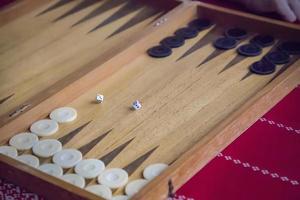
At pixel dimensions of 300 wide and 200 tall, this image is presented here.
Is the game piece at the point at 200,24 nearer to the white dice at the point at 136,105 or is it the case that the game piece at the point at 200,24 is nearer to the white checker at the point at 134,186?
the white dice at the point at 136,105

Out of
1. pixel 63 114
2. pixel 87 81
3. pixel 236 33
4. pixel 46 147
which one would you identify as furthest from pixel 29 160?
pixel 236 33

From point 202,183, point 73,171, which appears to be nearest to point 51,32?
point 73,171

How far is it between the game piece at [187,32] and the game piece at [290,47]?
20 cm

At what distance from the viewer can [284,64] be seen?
1.23 meters

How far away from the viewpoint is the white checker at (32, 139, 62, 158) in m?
1.02

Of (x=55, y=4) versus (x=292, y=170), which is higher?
(x=55, y=4)

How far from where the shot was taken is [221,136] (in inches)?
39.4

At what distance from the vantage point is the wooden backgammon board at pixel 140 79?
100 centimetres

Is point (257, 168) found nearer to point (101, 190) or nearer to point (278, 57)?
point (101, 190)

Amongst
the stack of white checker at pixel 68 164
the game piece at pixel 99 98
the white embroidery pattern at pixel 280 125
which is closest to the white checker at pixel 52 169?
the stack of white checker at pixel 68 164

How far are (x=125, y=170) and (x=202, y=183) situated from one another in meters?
0.13

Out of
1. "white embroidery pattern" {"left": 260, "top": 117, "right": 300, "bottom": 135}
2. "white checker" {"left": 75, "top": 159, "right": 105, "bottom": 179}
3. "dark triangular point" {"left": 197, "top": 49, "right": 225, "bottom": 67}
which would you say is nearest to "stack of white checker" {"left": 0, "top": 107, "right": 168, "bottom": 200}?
"white checker" {"left": 75, "top": 159, "right": 105, "bottom": 179}

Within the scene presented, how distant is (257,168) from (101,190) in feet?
0.84

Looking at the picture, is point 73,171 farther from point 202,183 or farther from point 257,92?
point 257,92
